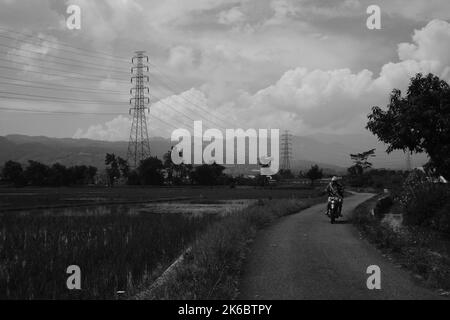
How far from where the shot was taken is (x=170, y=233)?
18125 millimetres

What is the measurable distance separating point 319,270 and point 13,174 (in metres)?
105

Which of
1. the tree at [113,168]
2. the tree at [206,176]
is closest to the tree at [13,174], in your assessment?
the tree at [113,168]

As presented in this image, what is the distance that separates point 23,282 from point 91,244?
517 centimetres

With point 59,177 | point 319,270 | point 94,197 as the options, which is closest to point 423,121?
point 319,270

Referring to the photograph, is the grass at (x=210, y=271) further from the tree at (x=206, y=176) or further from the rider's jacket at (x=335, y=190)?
the tree at (x=206, y=176)

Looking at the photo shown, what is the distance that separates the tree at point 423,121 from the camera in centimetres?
2269

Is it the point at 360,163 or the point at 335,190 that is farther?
the point at 360,163

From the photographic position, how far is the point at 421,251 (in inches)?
508

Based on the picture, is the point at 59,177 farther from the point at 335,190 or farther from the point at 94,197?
the point at 335,190

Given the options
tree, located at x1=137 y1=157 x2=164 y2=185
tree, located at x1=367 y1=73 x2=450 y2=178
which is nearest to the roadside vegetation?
tree, located at x1=367 y1=73 x2=450 y2=178
